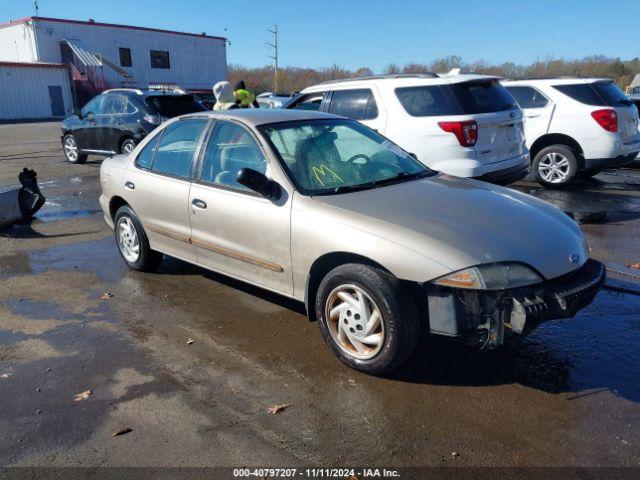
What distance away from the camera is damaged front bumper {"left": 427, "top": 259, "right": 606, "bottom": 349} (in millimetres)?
2977

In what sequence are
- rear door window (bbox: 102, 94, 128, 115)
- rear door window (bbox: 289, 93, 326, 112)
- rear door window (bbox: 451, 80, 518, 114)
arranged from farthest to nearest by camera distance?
rear door window (bbox: 102, 94, 128, 115) < rear door window (bbox: 289, 93, 326, 112) < rear door window (bbox: 451, 80, 518, 114)

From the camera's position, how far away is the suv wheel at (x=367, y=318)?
125 inches

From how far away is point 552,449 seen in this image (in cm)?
274

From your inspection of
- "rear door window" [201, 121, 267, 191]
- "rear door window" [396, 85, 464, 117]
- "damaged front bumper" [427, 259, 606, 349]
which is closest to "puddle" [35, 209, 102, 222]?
"rear door window" [201, 121, 267, 191]

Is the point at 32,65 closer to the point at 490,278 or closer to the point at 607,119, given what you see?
the point at 607,119

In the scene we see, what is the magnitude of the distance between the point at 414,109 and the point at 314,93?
1.68 meters

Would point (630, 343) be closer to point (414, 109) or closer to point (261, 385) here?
point (261, 385)

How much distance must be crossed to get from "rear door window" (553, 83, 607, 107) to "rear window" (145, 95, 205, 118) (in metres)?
7.46

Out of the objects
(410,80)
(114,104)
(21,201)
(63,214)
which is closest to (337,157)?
(410,80)

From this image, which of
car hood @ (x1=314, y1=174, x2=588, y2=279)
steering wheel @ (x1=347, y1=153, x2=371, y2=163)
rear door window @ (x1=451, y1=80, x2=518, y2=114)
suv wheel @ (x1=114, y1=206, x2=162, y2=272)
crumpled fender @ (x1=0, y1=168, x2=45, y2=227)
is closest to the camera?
car hood @ (x1=314, y1=174, x2=588, y2=279)

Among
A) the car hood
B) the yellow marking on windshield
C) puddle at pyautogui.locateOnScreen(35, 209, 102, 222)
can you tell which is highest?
the yellow marking on windshield

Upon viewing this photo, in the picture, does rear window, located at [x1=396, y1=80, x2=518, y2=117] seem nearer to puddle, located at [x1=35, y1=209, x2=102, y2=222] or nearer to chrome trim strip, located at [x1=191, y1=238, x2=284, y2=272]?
chrome trim strip, located at [x1=191, y1=238, x2=284, y2=272]

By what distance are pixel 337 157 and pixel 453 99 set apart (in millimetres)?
3076

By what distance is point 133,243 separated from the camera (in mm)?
5406
